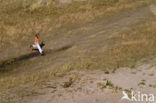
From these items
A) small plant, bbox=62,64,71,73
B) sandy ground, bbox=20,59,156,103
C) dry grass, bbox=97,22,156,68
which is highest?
dry grass, bbox=97,22,156,68

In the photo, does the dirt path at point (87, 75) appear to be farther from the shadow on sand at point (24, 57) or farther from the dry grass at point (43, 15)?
the dry grass at point (43, 15)

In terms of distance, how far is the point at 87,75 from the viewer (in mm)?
21688

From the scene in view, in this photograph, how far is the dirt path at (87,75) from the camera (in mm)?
18234

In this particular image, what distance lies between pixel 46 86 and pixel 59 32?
11756 millimetres

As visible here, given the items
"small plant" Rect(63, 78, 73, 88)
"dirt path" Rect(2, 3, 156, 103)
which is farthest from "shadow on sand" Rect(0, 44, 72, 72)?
"small plant" Rect(63, 78, 73, 88)

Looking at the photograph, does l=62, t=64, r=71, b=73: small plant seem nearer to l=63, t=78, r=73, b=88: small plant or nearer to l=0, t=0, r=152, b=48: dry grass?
l=63, t=78, r=73, b=88: small plant

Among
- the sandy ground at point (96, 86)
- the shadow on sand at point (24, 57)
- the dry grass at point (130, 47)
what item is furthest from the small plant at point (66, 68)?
the shadow on sand at point (24, 57)

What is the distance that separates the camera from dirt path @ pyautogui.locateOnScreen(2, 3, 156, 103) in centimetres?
1823

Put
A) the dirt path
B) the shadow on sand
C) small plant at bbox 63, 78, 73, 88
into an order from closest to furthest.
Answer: the dirt path
small plant at bbox 63, 78, 73, 88
the shadow on sand

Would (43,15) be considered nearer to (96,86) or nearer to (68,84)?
(68,84)

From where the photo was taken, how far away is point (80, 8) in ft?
116

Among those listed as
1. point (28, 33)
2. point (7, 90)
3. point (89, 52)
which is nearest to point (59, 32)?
point (28, 33)

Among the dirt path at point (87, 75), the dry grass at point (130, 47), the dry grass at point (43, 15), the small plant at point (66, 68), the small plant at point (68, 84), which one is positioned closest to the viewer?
the dirt path at point (87, 75)

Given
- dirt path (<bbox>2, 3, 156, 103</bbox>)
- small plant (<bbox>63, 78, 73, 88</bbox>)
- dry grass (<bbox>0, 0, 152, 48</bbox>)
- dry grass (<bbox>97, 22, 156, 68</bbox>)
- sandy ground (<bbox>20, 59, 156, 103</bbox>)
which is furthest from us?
dry grass (<bbox>0, 0, 152, 48</bbox>)
